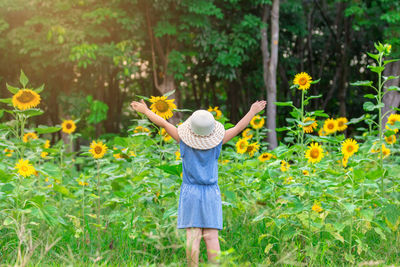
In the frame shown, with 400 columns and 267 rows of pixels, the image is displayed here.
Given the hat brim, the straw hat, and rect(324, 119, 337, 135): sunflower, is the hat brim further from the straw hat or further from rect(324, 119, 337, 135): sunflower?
rect(324, 119, 337, 135): sunflower

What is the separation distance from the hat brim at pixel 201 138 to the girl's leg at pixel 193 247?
0.65 meters

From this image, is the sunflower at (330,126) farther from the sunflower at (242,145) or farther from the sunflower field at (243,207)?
the sunflower at (242,145)

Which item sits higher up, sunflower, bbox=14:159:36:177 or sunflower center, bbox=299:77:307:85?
sunflower center, bbox=299:77:307:85

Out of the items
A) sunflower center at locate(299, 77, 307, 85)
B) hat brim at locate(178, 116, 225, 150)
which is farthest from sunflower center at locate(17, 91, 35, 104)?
sunflower center at locate(299, 77, 307, 85)

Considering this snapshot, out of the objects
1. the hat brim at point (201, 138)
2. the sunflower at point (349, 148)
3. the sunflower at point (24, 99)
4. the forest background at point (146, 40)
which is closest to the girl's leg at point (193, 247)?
the hat brim at point (201, 138)

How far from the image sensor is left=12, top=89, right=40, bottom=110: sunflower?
13.4 feet

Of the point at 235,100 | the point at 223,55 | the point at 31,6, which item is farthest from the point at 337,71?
the point at 31,6

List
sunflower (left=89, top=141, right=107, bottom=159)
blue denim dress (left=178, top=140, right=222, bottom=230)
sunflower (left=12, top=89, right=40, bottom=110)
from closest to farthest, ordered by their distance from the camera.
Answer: blue denim dress (left=178, top=140, right=222, bottom=230), sunflower (left=12, top=89, right=40, bottom=110), sunflower (left=89, top=141, right=107, bottom=159)

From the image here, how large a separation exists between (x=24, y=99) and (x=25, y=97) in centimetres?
2

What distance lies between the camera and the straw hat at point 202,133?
372 centimetres

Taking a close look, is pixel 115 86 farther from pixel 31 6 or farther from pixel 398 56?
pixel 398 56

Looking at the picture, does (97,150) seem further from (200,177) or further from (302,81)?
(302,81)

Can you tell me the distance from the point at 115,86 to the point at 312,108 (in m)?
7.79

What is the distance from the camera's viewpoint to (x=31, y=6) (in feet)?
40.2
